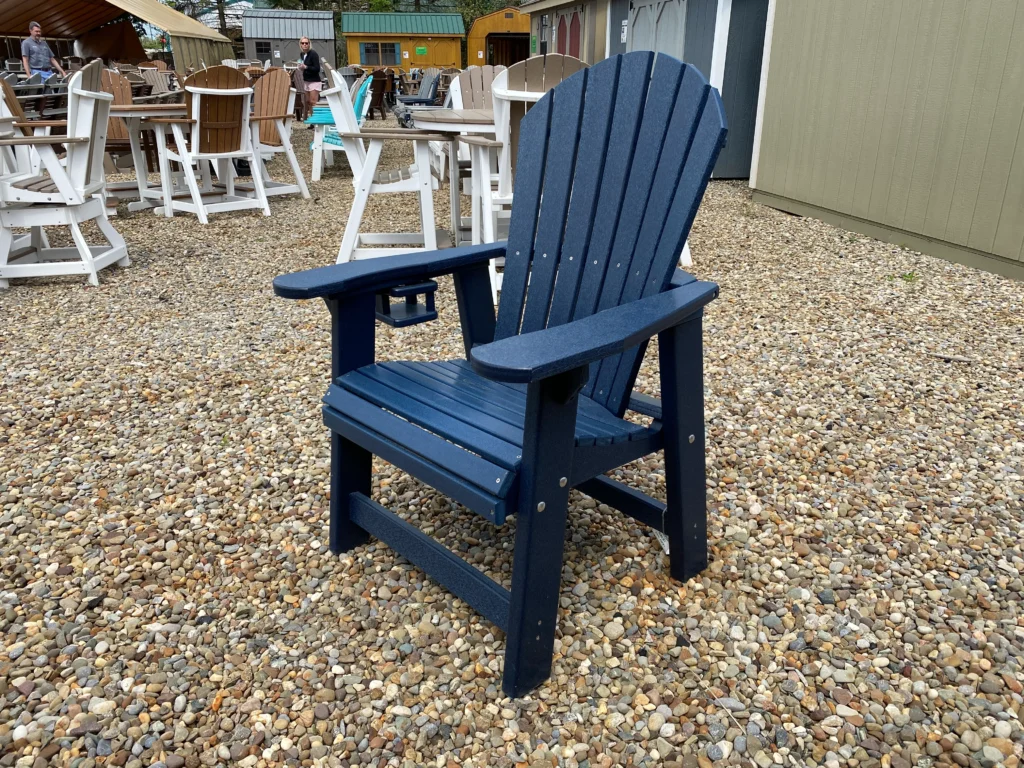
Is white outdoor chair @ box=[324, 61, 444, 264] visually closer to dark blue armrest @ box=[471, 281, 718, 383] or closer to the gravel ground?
the gravel ground

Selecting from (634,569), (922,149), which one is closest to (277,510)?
(634,569)

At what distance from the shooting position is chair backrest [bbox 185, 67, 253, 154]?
5.13 metres

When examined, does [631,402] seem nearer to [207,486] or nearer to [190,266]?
[207,486]

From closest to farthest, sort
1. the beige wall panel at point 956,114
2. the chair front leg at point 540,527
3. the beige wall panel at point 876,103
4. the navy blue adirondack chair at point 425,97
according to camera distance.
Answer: the chair front leg at point 540,527, the beige wall panel at point 956,114, the beige wall panel at point 876,103, the navy blue adirondack chair at point 425,97

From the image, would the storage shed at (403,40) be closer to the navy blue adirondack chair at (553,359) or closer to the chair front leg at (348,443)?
the navy blue adirondack chair at (553,359)

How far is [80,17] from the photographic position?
1747 cm

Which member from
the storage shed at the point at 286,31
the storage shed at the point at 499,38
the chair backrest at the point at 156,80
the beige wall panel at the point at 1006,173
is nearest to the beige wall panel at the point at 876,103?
the beige wall panel at the point at 1006,173

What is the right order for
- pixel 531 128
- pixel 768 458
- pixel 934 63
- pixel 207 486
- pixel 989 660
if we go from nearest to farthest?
pixel 989 660
pixel 531 128
pixel 207 486
pixel 768 458
pixel 934 63

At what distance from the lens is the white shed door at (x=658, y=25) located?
25.8 ft

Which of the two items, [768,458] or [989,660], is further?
[768,458]

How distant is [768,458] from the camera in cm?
224

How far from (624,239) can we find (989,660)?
3.59ft

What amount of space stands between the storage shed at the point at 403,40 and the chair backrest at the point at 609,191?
26419mm

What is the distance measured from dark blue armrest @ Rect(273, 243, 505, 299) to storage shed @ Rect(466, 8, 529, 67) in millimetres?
23500
